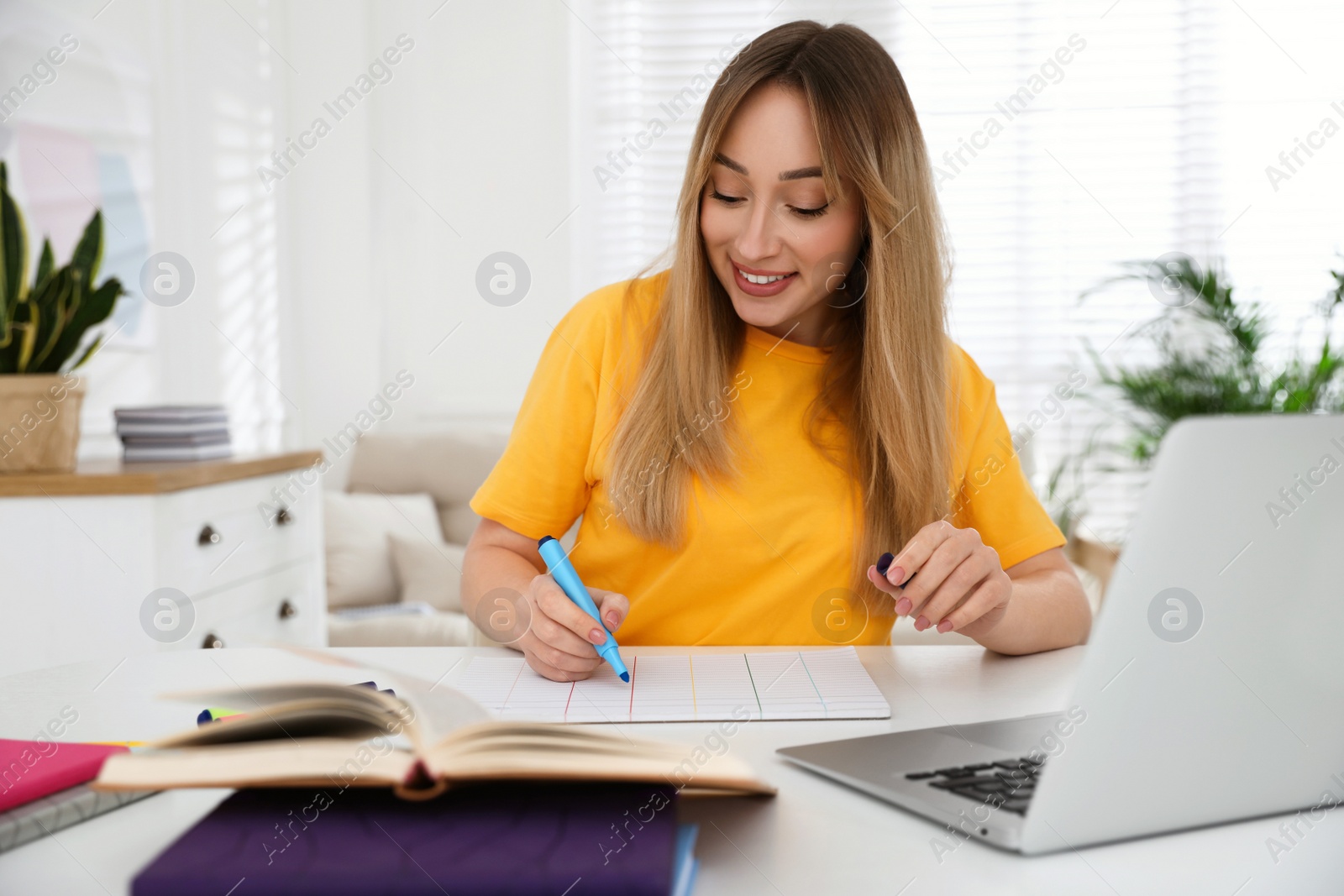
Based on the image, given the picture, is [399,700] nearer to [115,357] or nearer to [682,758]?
[682,758]

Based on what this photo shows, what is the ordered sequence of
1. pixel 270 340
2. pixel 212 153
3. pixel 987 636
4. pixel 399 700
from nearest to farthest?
pixel 399 700 < pixel 987 636 < pixel 212 153 < pixel 270 340

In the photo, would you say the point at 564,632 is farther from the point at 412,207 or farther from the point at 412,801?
the point at 412,207

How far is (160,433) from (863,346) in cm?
153

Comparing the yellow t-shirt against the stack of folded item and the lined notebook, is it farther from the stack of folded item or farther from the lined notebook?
the stack of folded item

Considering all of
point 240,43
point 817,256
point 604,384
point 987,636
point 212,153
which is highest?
point 240,43

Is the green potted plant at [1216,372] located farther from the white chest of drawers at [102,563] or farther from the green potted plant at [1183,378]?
the white chest of drawers at [102,563]

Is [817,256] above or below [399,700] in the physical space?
above

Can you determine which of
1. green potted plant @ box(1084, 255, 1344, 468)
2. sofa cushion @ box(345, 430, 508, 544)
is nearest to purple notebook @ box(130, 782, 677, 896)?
sofa cushion @ box(345, 430, 508, 544)

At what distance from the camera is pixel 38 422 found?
183 centimetres

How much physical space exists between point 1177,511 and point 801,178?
Result: 0.82 meters

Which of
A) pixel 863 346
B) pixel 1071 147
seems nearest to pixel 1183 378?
pixel 1071 147

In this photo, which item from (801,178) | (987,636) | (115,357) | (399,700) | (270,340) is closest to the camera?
(399,700)

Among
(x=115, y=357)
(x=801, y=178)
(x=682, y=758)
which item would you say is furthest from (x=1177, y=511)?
(x=115, y=357)

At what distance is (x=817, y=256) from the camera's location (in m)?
1.25
